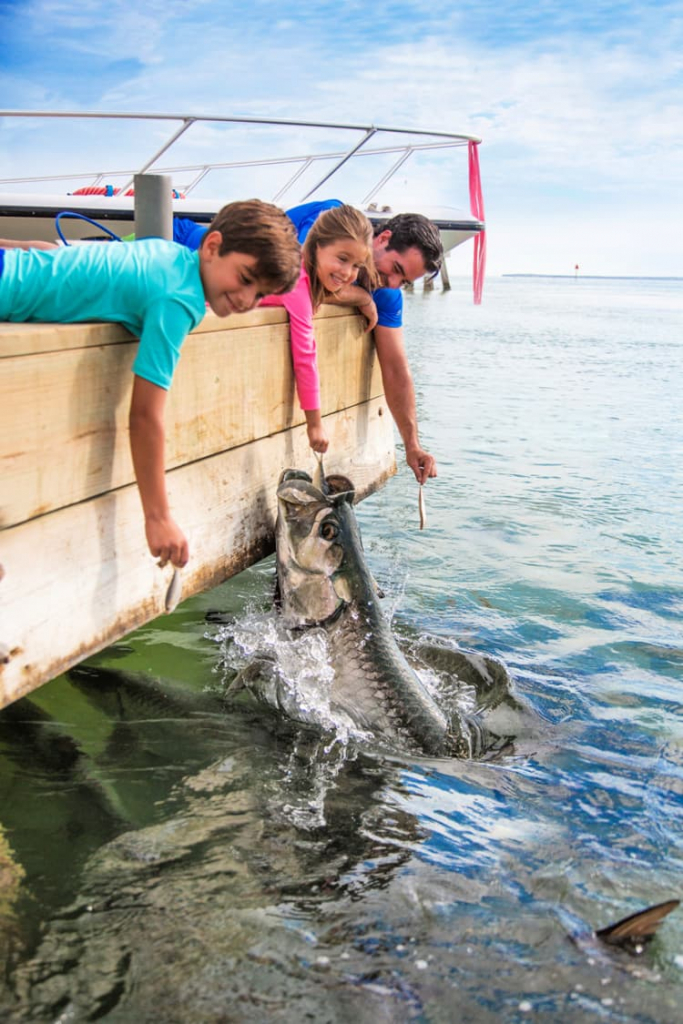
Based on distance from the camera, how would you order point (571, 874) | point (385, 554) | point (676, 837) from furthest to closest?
point (385, 554)
point (676, 837)
point (571, 874)

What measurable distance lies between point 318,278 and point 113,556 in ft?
6.11

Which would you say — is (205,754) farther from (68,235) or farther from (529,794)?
(68,235)

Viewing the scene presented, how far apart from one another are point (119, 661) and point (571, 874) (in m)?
2.50

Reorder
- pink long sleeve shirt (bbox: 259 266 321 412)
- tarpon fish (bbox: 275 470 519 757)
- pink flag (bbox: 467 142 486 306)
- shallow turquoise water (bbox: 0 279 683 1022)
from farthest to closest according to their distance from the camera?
pink flag (bbox: 467 142 486 306) < pink long sleeve shirt (bbox: 259 266 321 412) < tarpon fish (bbox: 275 470 519 757) < shallow turquoise water (bbox: 0 279 683 1022)

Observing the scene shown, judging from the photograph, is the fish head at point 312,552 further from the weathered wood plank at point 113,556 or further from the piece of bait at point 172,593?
the piece of bait at point 172,593

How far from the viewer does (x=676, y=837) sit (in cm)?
365

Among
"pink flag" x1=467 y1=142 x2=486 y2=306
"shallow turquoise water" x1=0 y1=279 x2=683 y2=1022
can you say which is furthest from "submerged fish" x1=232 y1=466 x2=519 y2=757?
"pink flag" x1=467 y1=142 x2=486 y2=306

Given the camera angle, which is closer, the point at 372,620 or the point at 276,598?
the point at 372,620

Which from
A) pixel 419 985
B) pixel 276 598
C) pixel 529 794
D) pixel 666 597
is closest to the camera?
pixel 419 985

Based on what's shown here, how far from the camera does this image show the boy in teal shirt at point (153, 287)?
340cm

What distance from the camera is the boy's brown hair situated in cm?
349

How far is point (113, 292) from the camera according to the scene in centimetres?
345

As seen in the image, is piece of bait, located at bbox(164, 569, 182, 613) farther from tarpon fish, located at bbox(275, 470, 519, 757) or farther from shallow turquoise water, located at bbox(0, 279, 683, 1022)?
tarpon fish, located at bbox(275, 470, 519, 757)

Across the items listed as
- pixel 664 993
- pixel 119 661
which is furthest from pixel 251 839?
pixel 119 661
